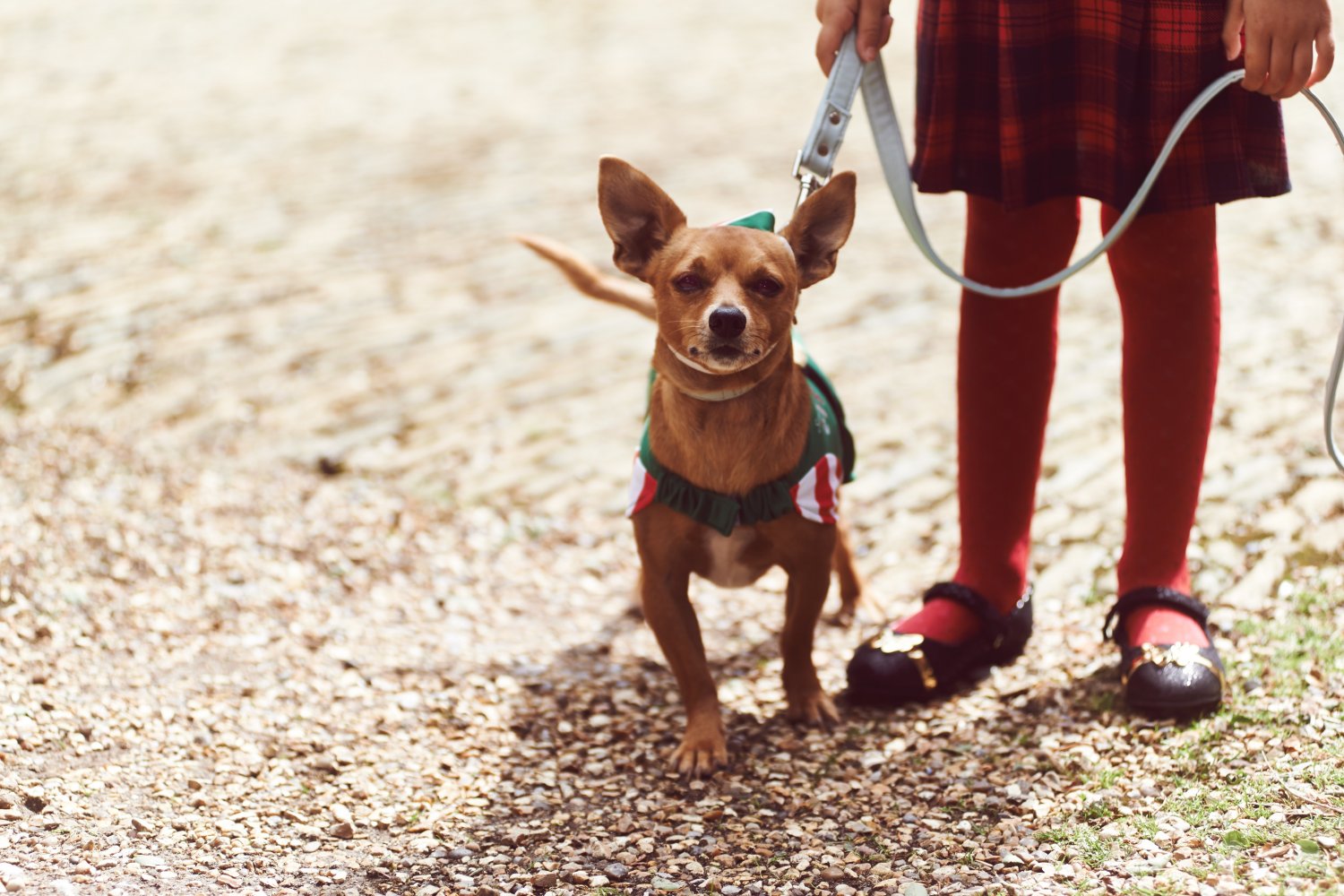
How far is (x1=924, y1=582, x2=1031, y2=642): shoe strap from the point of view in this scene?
3.01 m

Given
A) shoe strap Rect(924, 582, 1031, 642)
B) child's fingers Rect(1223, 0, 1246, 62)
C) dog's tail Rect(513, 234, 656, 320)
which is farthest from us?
dog's tail Rect(513, 234, 656, 320)

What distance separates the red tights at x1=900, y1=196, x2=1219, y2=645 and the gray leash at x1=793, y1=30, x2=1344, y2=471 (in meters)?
0.08

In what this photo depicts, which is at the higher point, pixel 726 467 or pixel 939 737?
pixel 726 467

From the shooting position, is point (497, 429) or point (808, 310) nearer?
point (497, 429)

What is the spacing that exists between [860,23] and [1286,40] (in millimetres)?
772

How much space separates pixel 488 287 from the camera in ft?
19.0

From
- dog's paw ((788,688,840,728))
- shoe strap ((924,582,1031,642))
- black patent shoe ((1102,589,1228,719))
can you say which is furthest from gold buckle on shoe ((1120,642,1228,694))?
dog's paw ((788,688,840,728))

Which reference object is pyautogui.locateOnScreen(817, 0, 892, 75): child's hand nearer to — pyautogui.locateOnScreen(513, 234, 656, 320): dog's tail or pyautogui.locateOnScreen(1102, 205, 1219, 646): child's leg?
pyautogui.locateOnScreen(1102, 205, 1219, 646): child's leg

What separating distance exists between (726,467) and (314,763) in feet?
3.32

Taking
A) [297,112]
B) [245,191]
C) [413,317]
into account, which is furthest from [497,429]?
[297,112]

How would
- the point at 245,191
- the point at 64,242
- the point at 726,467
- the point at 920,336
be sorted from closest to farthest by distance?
the point at 726,467 < the point at 920,336 < the point at 64,242 < the point at 245,191

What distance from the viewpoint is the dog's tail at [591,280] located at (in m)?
3.24

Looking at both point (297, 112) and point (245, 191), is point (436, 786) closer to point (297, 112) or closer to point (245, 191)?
point (245, 191)

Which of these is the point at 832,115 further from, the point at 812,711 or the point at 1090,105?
the point at 812,711
